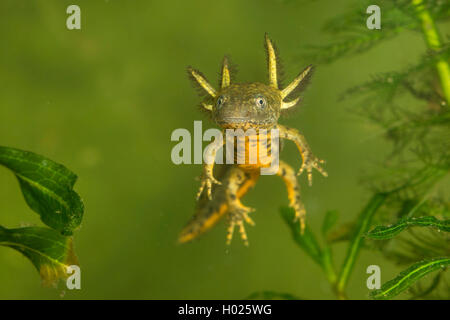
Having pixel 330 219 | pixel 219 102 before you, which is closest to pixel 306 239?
pixel 330 219

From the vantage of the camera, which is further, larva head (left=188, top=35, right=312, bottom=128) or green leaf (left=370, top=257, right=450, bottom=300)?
larva head (left=188, top=35, right=312, bottom=128)

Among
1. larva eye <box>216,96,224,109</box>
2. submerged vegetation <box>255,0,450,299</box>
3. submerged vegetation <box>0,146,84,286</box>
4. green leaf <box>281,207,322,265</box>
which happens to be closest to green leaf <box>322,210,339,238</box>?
submerged vegetation <box>255,0,450,299</box>

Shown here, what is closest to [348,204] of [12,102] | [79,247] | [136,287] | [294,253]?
[294,253]

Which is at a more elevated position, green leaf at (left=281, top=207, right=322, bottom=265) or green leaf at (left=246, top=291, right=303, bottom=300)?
green leaf at (left=281, top=207, right=322, bottom=265)

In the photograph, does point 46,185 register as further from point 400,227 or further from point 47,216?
point 400,227

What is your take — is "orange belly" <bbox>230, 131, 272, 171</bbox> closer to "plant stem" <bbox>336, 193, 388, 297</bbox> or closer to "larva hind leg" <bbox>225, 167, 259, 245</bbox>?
"larva hind leg" <bbox>225, 167, 259, 245</bbox>

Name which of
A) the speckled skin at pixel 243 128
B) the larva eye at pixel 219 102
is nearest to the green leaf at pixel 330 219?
the speckled skin at pixel 243 128

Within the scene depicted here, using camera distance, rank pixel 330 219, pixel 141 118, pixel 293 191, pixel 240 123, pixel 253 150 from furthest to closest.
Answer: pixel 141 118 < pixel 330 219 < pixel 293 191 < pixel 253 150 < pixel 240 123
